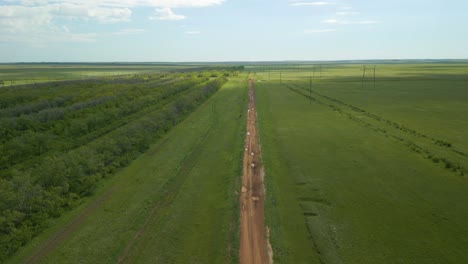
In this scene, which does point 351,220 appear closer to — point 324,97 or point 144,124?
point 144,124

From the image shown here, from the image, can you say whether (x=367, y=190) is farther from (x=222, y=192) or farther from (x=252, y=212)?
(x=222, y=192)

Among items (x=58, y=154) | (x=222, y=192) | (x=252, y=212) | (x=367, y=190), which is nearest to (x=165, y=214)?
(x=222, y=192)

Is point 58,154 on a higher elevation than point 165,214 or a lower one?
higher

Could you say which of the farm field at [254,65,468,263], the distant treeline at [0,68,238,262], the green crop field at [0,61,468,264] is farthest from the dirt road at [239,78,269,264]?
the distant treeline at [0,68,238,262]

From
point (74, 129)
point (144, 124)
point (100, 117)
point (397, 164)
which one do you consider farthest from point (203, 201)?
point (100, 117)

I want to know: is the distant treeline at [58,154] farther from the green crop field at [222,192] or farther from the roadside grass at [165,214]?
the roadside grass at [165,214]

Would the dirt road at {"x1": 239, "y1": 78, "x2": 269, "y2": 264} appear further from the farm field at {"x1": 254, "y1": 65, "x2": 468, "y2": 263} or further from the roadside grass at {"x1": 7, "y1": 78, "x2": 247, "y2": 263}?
the farm field at {"x1": 254, "y1": 65, "x2": 468, "y2": 263}

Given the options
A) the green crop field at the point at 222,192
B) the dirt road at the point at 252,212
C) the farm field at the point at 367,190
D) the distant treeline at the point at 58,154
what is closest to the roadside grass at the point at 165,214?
the green crop field at the point at 222,192
